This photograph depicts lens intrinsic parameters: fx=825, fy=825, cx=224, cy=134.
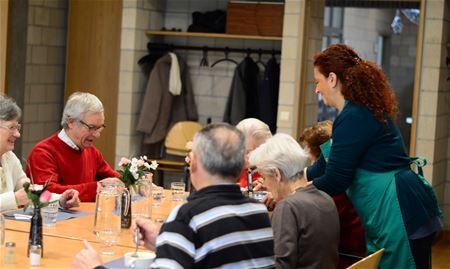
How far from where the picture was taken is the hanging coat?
7852 millimetres

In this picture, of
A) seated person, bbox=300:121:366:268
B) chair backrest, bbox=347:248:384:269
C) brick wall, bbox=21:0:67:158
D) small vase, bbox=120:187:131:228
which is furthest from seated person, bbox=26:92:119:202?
brick wall, bbox=21:0:67:158

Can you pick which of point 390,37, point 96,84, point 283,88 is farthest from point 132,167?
point 390,37

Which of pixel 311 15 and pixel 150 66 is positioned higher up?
pixel 311 15

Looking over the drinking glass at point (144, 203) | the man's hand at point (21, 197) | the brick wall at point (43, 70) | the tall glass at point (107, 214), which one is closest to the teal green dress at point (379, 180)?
the drinking glass at point (144, 203)

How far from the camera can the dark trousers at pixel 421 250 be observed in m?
3.81

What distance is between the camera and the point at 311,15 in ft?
23.9

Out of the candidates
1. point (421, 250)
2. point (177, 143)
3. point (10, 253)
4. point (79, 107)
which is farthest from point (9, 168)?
point (177, 143)

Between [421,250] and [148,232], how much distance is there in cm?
145

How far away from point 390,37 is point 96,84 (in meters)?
4.87

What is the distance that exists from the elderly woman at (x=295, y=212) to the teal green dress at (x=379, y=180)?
1.18 ft


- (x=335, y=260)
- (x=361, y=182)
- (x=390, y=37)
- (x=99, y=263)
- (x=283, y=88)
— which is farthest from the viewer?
(x=390, y=37)

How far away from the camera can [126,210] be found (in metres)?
3.86

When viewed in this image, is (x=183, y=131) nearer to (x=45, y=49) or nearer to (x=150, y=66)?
(x=150, y=66)

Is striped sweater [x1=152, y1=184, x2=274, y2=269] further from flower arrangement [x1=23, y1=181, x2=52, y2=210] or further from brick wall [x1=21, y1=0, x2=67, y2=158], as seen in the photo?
brick wall [x1=21, y1=0, x2=67, y2=158]
